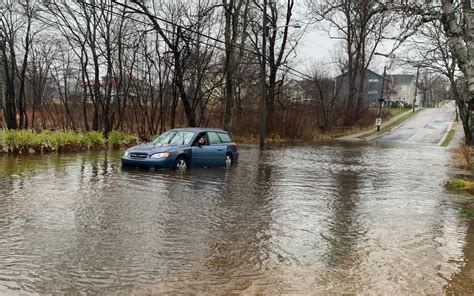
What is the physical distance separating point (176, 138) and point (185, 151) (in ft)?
2.71

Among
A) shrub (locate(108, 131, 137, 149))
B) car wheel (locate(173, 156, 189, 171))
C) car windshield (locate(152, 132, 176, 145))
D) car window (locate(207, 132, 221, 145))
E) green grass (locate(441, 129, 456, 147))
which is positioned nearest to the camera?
car wheel (locate(173, 156, 189, 171))

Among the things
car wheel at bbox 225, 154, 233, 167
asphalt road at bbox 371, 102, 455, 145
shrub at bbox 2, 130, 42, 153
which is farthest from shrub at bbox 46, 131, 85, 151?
asphalt road at bbox 371, 102, 455, 145

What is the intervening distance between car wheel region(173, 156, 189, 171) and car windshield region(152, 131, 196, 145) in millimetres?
688

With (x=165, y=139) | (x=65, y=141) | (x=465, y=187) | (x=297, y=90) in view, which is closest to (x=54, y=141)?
(x=65, y=141)

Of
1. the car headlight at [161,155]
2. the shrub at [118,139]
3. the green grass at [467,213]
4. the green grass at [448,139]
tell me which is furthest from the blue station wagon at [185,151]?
the green grass at [448,139]

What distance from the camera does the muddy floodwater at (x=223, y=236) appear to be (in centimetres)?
525

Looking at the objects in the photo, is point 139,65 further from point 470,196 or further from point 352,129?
point 352,129

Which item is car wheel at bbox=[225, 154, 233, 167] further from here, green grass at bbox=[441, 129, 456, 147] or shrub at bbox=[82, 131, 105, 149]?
green grass at bbox=[441, 129, 456, 147]

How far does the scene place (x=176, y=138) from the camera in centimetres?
1592

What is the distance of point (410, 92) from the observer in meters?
119

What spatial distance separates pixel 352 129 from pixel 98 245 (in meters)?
48.8

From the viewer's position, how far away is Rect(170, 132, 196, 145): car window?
619 inches

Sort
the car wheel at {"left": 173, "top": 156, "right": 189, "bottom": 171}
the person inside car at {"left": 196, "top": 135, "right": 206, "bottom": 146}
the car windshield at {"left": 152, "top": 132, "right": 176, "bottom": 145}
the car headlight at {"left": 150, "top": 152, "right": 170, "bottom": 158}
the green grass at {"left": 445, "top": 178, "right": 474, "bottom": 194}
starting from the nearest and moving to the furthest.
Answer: the green grass at {"left": 445, "top": 178, "right": 474, "bottom": 194}, the car headlight at {"left": 150, "top": 152, "right": 170, "bottom": 158}, the car wheel at {"left": 173, "top": 156, "right": 189, "bottom": 171}, the car windshield at {"left": 152, "top": 132, "right": 176, "bottom": 145}, the person inside car at {"left": 196, "top": 135, "right": 206, "bottom": 146}

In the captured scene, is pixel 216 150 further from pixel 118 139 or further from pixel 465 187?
pixel 465 187
